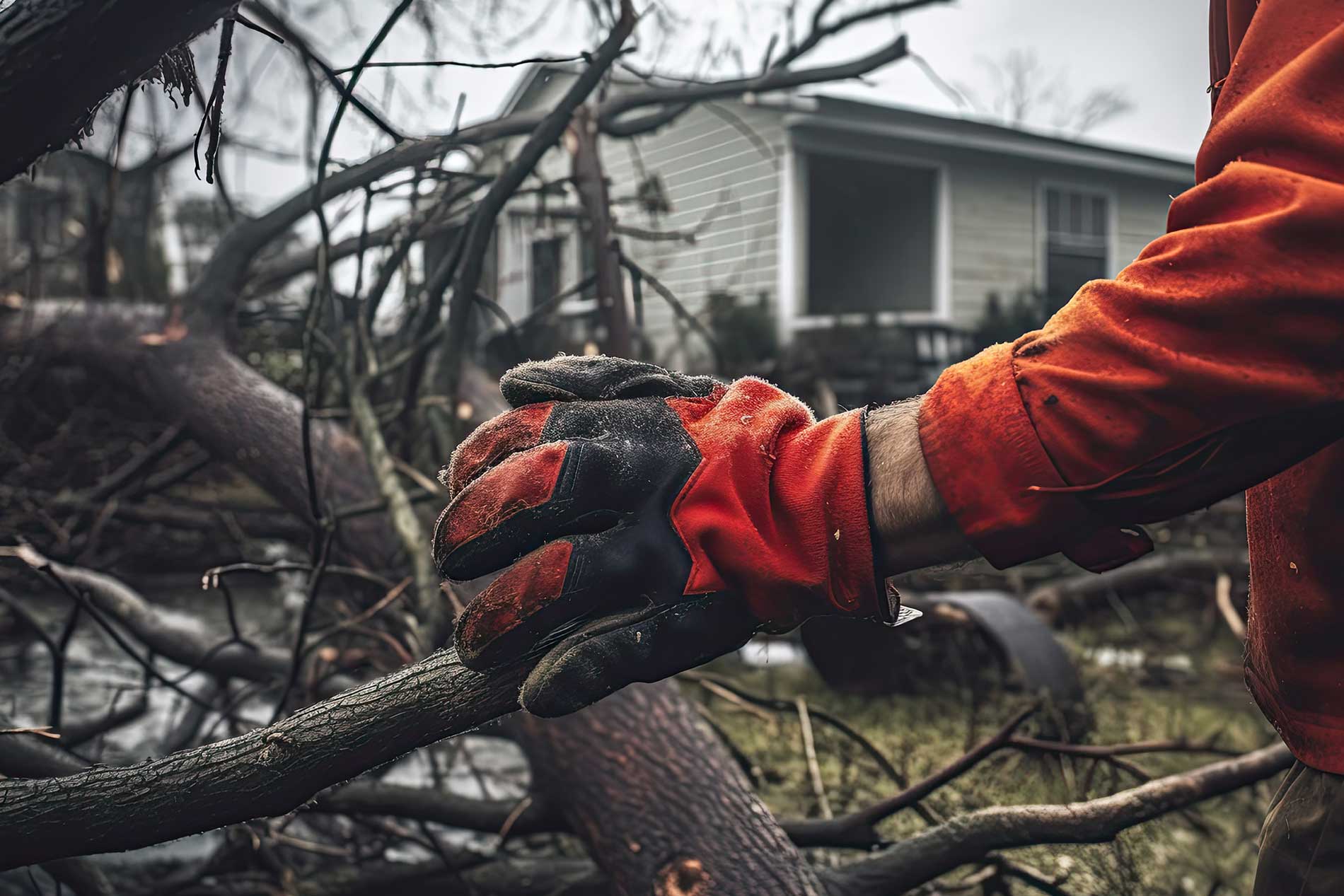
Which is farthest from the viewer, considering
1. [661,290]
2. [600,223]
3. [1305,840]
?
[661,290]

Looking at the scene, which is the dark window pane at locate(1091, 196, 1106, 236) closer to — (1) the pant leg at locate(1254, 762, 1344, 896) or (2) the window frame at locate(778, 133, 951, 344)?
(2) the window frame at locate(778, 133, 951, 344)

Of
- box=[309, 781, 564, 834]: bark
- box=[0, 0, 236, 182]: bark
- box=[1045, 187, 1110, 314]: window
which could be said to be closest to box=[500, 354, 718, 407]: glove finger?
box=[0, 0, 236, 182]: bark

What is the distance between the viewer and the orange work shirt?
0.93 metres

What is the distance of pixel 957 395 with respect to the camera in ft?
3.59

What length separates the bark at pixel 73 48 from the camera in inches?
50.4

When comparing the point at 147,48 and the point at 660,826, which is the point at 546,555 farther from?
the point at 660,826

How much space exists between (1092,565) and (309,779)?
3.60 feet

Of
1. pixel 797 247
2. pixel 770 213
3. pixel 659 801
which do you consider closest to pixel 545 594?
pixel 659 801

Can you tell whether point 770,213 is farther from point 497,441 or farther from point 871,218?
point 497,441

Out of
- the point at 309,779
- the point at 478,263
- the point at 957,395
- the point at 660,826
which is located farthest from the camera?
the point at 478,263

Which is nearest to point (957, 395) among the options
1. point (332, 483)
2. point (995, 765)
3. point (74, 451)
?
point (995, 765)

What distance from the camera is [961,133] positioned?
42.7 ft

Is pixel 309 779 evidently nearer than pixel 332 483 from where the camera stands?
Yes

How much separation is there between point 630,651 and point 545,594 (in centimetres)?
13
